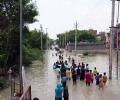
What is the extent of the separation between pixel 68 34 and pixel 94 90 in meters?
145

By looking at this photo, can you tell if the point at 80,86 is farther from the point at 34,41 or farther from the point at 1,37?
the point at 34,41

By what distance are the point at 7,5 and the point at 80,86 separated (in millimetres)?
9666

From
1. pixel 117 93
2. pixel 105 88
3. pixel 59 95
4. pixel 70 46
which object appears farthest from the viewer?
pixel 70 46

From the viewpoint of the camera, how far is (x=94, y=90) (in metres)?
29.0

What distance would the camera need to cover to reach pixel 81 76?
1359 inches

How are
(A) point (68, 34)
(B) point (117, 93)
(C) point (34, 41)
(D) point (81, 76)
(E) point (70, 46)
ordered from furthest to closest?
(A) point (68, 34) < (E) point (70, 46) < (C) point (34, 41) < (D) point (81, 76) < (B) point (117, 93)

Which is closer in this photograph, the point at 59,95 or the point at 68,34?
the point at 59,95

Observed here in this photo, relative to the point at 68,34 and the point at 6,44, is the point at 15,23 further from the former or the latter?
the point at 68,34

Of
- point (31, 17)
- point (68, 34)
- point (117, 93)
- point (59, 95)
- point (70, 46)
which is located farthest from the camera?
point (68, 34)

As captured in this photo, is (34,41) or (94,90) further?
(34,41)

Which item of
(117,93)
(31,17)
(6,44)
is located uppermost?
(31,17)

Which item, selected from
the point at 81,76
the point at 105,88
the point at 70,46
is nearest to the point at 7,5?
the point at 81,76

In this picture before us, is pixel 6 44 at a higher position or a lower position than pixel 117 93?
higher

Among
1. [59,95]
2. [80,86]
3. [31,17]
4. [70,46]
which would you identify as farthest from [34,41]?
[59,95]
